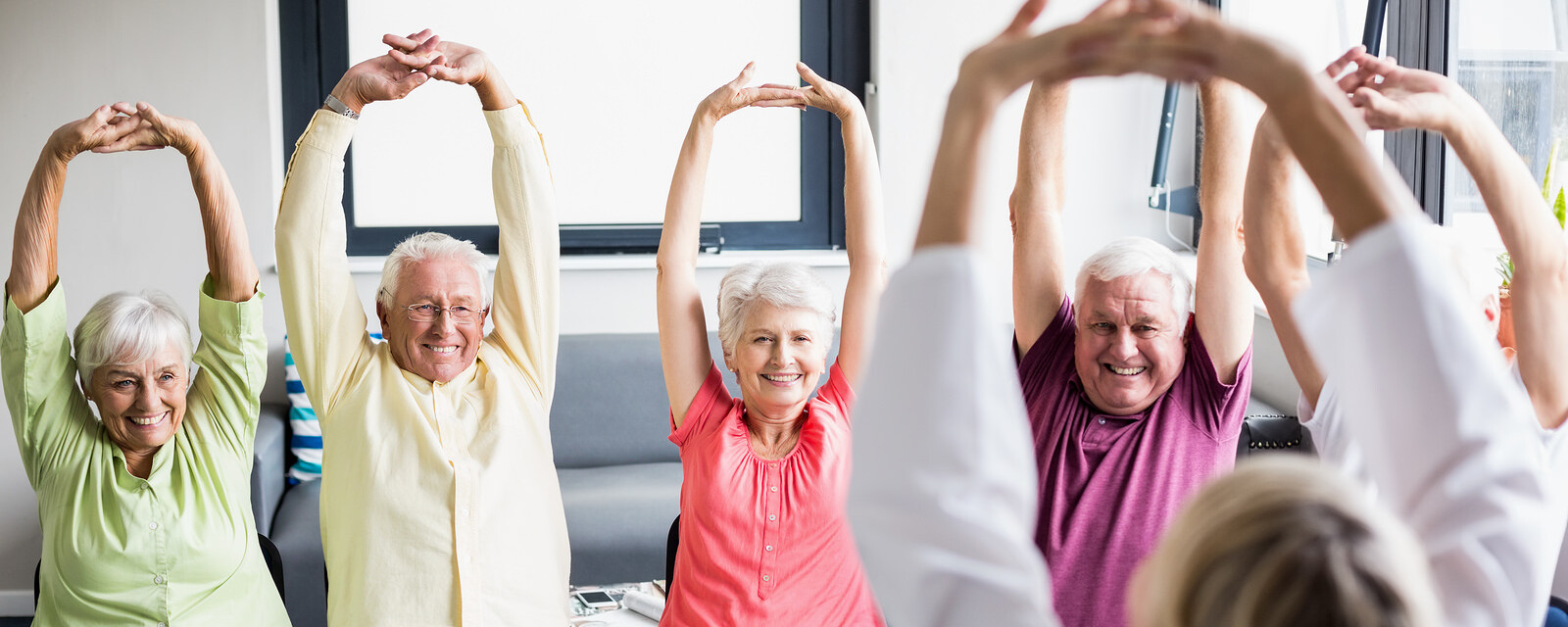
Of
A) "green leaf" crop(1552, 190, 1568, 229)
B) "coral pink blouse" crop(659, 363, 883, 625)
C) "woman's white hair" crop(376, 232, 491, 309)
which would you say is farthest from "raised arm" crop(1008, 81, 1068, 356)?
"green leaf" crop(1552, 190, 1568, 229)

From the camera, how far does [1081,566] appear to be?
5.26 feet

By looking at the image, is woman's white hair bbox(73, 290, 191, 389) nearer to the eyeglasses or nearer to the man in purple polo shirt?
the eyeglasses

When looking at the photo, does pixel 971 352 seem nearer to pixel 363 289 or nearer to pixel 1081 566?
pixel 1081 566

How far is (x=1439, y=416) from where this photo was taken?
2.37 ft

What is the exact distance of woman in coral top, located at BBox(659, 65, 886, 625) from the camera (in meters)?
1.78

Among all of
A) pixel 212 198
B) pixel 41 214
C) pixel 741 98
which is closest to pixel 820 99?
pixel 741 98

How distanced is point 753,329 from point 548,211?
41cm

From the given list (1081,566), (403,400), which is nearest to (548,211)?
(403,400)

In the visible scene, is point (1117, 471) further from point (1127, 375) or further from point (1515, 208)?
point (1515, 208)

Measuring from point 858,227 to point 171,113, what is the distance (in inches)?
116

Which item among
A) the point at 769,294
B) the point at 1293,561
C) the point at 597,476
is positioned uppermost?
the point at 769,294

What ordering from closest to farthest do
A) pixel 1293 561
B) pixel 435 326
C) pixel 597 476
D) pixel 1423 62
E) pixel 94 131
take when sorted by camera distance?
1. pixel 1293 561
2. pixel 94 131
3. pixel 435 326
4. pixel 1423 62
5. pixel 597 476

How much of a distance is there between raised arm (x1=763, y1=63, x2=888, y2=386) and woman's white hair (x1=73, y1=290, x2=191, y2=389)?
1079mm

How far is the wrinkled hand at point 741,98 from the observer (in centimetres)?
192
